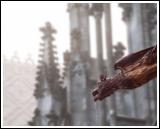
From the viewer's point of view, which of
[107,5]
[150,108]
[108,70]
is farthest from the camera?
[107,5]

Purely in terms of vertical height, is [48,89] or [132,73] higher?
[48,89]

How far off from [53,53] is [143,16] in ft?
8.81

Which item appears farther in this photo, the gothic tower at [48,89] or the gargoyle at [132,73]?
the gothic tower at [48,89]

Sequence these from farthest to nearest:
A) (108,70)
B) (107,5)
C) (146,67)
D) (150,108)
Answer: (107,5), (108,70), (150,108), (146,67)

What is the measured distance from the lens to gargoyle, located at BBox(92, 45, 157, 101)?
2486 millimetres

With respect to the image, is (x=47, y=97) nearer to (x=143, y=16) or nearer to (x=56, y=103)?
(x=56, y=103)

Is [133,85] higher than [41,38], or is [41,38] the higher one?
[41,38]

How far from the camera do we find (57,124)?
1313 centimetres

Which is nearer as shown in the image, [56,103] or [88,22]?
[56,103]

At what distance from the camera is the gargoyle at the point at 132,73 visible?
2.49m

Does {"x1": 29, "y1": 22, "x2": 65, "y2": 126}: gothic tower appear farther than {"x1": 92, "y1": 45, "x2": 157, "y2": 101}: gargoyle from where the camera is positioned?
Yes

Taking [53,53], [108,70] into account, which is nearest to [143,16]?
[108,70]

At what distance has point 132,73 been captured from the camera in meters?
2.51

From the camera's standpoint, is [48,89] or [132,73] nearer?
[132,73]
